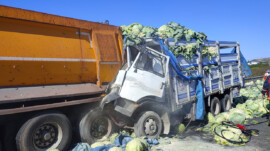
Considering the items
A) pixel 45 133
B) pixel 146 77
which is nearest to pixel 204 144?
pixel 146 77

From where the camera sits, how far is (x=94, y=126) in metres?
4.79

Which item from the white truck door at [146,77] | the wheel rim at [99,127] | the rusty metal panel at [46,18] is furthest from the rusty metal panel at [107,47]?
the wheel rim at [99,127]

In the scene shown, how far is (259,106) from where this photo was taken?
26.9 ft

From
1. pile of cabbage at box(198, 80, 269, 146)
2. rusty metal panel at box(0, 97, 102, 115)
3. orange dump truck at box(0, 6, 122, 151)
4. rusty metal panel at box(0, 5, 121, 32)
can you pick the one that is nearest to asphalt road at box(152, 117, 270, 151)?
pile of cabbage at box(198, 80, 269, 146)

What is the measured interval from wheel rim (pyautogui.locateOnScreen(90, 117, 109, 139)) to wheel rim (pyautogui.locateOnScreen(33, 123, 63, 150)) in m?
0.79

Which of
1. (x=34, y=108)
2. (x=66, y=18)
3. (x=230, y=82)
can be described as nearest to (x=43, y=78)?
(x=34, y=108)

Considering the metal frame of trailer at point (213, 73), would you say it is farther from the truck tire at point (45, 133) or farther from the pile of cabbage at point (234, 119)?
the truck tire at point (45, 133)

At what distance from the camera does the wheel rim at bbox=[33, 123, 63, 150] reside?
3.90 metres

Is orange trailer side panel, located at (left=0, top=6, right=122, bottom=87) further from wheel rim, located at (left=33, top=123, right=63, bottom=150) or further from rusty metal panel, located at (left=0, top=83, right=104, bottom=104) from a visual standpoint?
wheel rim, located at (left=33, top=123, right=63, bottom=150)

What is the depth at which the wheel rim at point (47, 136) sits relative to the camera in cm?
390

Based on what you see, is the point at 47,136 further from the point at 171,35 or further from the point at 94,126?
the point at 171,35

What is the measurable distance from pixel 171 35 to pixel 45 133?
4.48 meters

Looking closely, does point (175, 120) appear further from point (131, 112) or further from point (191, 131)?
point (131, 112)

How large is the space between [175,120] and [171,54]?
196 cm
